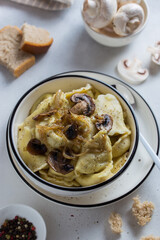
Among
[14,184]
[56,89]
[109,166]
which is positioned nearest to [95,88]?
[56,89]

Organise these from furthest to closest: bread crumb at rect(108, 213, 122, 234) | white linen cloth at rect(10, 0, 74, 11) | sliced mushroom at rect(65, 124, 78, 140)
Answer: white linen cloth at rect(10, 0, 74, 11)
bread crumb at rect(108, 213, 122, 234)
sliced mushroom at rect(65, 124, 78, 140)

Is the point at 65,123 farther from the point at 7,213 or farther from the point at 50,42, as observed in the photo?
the point at 50,42

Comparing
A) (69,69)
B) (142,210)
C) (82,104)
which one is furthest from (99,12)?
(142,210)

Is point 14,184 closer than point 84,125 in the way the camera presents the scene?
No

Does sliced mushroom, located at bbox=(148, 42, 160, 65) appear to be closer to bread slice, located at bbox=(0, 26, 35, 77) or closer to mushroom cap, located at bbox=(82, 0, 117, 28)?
mushroom cap, located at bbox=(82, 0, 117, 28)

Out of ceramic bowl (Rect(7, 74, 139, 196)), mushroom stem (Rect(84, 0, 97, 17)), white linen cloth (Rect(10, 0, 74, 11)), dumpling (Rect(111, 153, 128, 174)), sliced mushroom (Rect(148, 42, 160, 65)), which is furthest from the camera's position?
white linen cloth (Rect(10, 0, 74, 11))

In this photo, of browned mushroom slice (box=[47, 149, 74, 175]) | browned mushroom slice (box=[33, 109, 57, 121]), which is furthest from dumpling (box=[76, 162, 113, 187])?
browned mushroom slice (box=[33, 109, 57, 121])

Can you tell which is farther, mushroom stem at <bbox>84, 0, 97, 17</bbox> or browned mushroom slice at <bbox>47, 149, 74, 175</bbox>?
mushroom stem at <bbox>84, 0, 97, 17</bbox>
